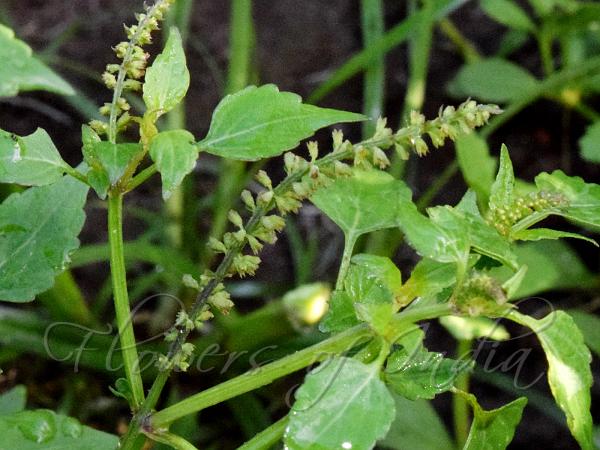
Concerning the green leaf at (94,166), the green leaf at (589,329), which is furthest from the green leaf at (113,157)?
the green leaf at (589,329)

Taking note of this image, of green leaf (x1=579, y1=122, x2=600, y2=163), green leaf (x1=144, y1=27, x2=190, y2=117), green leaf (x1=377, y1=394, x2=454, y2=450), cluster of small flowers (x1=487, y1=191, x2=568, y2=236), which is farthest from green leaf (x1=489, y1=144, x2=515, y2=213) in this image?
green leaf (x1=579, y1=122, x2=600, y2=163)

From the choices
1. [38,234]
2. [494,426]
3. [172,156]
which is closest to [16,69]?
[38,234]

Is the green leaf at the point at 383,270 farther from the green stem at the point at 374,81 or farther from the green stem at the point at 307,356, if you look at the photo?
the green stem at the point at 374,81

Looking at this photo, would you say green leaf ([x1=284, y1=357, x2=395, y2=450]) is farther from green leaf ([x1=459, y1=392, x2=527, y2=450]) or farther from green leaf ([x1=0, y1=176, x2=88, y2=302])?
green leaf ([x1=0, y1=176, x2=88, y2=302])

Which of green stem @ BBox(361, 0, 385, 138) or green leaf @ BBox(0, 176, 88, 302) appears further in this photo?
green stem @ BBox(361, 0, 385, 138)

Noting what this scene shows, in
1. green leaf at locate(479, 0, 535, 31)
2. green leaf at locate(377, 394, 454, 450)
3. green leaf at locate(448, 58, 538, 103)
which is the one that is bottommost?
green leaf at locate(377, 394, 454, 450)

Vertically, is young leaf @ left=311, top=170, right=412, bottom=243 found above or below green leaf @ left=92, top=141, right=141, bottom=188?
below

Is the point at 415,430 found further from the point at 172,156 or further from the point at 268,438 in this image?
the point at 172,156

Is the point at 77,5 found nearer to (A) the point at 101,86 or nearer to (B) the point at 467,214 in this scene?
(A) the point at 101,86
